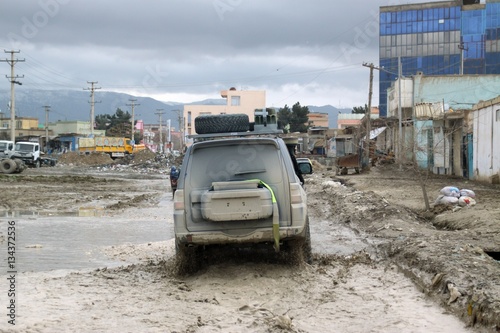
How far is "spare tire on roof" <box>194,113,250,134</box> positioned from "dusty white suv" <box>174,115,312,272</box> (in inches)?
39.3

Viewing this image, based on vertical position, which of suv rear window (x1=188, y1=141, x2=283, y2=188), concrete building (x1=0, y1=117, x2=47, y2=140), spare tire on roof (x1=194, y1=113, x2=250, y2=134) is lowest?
suv rear window (x1=188, y1=141, x2=283, y2=188)

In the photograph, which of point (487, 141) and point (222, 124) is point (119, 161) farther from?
point (222, 124)

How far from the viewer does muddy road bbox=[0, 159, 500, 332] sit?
600cm

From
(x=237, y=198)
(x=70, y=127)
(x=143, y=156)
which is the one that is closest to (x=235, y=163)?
(x=237, y=198)

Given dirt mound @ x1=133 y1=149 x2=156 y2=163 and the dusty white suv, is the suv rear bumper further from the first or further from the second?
dirt mound @ x1=133 y1=149 x2=156 y2=163

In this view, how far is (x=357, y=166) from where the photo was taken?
41656mm

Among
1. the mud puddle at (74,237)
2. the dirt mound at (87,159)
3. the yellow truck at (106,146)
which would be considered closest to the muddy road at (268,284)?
the mud puddle at (74,237)

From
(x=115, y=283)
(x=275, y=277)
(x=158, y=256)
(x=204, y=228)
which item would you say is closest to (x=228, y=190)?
(x=204, y=228)

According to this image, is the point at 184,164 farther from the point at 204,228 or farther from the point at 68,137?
the point at 68,137

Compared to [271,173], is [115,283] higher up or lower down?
lower down

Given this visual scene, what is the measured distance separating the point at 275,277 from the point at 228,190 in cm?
137

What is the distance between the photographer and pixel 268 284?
7.68 m

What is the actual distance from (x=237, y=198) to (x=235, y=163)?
2.53 ft

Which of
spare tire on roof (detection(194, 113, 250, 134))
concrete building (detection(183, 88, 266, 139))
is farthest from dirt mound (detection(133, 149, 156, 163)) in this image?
spare tire on roof (detection(194, 113, 250, 134))
